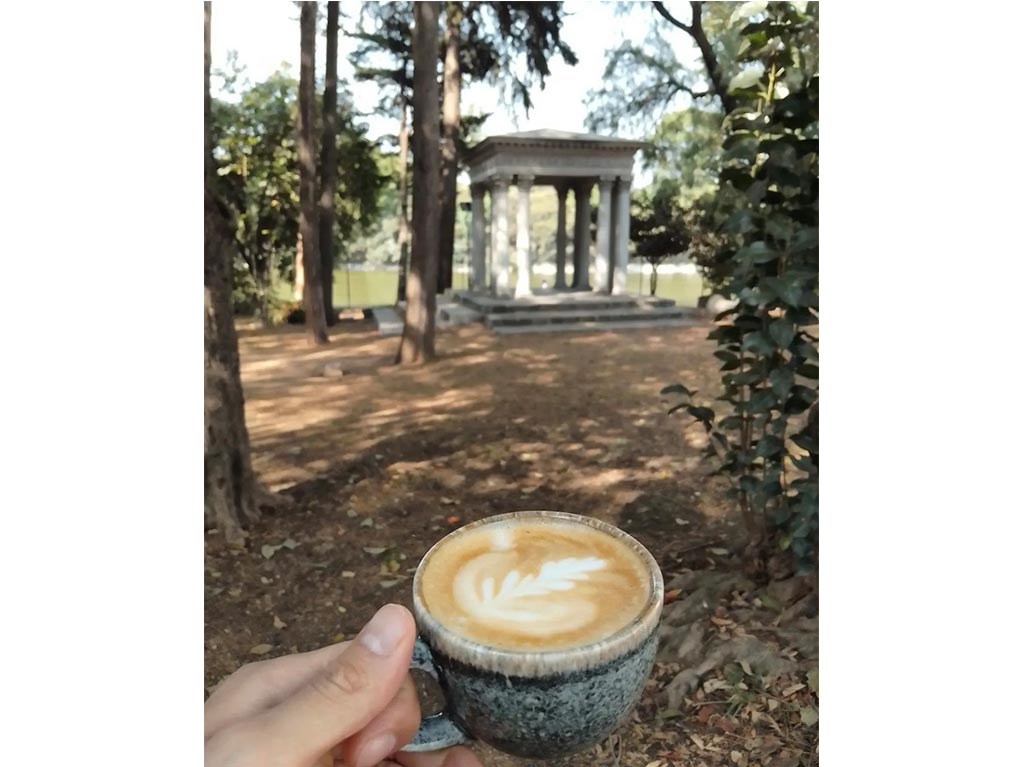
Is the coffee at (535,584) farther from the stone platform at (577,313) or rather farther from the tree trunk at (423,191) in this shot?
the stone platform at (577,313)

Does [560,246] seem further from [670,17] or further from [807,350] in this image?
[807,350]

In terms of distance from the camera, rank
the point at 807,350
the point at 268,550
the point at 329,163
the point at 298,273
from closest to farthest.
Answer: the point at 807,350 → the point at 268,550 → the point at 329,163 → the point at 298,273

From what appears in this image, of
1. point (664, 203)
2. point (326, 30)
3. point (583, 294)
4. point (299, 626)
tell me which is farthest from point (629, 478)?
point (664, 203)

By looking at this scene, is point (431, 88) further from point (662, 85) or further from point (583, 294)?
point (583, 294)

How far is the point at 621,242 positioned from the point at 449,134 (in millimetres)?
1355

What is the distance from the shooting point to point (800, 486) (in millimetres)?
1103

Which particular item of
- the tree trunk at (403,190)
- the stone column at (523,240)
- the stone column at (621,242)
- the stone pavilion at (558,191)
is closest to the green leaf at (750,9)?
the stone pavilion at (558,191)

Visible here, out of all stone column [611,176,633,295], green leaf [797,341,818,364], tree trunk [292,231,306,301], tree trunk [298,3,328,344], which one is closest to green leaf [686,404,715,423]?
green leaf [797,341,818,364]

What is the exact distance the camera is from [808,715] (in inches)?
37.9

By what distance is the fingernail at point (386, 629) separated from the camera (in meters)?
0.48

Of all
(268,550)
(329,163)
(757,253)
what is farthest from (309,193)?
(757,253)

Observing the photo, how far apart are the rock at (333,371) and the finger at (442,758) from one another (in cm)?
230

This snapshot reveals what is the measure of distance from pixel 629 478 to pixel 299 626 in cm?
83
